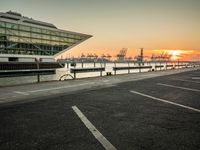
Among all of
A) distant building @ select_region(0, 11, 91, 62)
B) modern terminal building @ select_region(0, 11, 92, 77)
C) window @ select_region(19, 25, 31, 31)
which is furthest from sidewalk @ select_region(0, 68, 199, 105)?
window @ select_region(19, 25, 31, 31)

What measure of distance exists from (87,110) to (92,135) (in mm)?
2099

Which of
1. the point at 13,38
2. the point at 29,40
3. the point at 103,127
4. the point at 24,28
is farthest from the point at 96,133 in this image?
the point at 29,40

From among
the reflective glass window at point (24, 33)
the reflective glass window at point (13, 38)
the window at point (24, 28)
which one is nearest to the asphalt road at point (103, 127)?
the reflective glass window at point (13, 38)

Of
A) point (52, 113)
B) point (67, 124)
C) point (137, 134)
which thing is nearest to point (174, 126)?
point (137, 134)

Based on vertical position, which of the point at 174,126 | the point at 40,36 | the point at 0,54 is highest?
the point at 40,36

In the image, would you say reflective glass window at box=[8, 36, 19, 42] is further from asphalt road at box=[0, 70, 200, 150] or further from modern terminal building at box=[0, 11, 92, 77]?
asphalt road at box=[0, 70, 200, 150]

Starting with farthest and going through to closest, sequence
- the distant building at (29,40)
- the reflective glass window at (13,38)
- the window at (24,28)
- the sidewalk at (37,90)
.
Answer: the window at (24,28) → the reflective glass window at (13,38) → the distant building at (29,40) → the sidewalk at (37,90)

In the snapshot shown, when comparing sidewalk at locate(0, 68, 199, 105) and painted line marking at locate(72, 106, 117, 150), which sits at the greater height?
sidewalk at locate(0, 68, 199, 105)

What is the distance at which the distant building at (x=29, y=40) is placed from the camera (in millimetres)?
78750

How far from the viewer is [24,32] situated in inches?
3482

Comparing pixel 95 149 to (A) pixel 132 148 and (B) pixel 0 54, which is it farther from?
(B) pixel 0 54

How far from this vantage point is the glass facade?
78.9 m

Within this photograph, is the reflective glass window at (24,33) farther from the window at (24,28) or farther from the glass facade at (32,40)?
the window at (24,28)

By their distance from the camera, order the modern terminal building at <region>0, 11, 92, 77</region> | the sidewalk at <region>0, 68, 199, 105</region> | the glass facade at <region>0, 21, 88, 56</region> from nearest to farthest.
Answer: the sidewalk at <region>0, 68, 199, 105</region> → the modern terminal building at <region>0, 11, 92, 77</region> → the glass facade at <region>0, 21, 88, 56</region>
